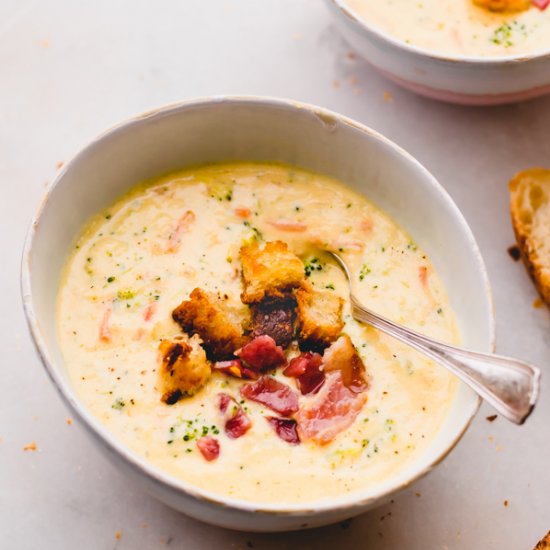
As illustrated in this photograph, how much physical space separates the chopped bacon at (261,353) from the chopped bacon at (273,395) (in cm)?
4

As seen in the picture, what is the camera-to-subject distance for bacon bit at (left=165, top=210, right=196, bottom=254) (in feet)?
9.62

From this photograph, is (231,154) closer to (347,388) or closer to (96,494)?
(347,388)

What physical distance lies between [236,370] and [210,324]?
0.14 m

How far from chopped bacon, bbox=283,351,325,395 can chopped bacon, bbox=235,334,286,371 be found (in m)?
0.05

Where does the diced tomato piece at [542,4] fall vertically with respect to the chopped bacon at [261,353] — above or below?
above

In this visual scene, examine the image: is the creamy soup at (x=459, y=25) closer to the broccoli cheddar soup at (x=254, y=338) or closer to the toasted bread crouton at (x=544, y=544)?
the broccoli cheddar soup at (x=254, y=338)

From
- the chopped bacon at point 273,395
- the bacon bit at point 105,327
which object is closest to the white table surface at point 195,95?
the bacon bit at point 105,327

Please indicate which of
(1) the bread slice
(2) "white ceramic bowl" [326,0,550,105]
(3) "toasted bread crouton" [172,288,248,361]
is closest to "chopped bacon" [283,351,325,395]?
(3) "toasted bread crouton" [172,288,248,361]

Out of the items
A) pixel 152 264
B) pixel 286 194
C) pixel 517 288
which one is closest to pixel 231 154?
pixel 286 194

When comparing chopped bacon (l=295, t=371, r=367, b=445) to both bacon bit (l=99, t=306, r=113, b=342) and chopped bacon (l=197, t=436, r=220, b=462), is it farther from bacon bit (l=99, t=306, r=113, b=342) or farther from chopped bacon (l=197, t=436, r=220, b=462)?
bacon bit (l=99, t=306, r=113, b=342)

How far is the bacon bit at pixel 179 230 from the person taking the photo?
2.93 meters

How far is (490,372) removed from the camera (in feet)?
7.97

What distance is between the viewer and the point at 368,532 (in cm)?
292

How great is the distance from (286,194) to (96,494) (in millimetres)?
1047
